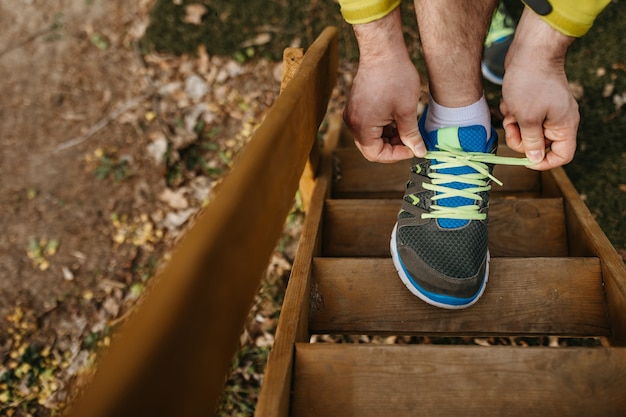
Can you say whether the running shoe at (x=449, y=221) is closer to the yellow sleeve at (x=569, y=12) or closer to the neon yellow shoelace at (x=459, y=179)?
the neon yellow shoelace at (x=459, y=179)

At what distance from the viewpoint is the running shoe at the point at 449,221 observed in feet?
4.65

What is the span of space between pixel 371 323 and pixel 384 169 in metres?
0.96

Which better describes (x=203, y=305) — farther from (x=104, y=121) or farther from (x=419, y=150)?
(x=104, y=121)

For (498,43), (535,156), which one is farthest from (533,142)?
(498,43)

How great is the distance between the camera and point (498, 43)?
269 cm

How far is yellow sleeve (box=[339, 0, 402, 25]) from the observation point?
137 centimetres

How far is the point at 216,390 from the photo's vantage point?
0.76 metres

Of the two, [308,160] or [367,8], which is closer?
[367,8]

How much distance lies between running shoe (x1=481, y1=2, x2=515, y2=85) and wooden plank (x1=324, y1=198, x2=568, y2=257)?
3.74ft

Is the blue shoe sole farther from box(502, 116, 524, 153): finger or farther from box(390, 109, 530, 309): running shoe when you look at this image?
box(502, 116, 524, 153): finger

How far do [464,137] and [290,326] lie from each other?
0.73m

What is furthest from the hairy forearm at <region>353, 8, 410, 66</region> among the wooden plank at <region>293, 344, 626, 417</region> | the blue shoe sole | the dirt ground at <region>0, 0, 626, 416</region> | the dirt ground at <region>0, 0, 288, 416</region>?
the dirt ground at <region>0, 0, 288, 416</region>

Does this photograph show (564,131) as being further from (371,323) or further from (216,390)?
(216,390)

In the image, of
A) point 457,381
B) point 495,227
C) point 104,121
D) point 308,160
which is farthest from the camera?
point 104,121
